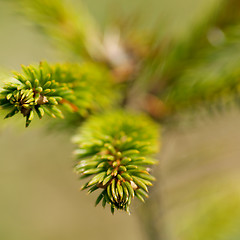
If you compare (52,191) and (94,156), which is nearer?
(94,156)

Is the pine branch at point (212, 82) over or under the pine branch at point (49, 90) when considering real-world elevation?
over

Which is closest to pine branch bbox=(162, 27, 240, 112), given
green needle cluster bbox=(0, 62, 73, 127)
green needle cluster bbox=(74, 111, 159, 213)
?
green needle cluster bbox=(74, 111, 159, 213)

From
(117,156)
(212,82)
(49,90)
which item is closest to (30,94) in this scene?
(49,90)

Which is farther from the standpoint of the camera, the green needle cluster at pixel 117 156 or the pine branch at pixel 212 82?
the pine branch at pixel 212 82

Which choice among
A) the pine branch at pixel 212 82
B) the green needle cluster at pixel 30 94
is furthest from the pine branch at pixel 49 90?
the pine branch at pixel 212 82

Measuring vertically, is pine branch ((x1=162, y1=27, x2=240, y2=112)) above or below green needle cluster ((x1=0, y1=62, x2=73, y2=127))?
above

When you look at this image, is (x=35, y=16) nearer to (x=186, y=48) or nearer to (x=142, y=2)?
(x=186, y=48)

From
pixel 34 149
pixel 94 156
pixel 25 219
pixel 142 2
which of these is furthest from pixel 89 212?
pixel 94 156

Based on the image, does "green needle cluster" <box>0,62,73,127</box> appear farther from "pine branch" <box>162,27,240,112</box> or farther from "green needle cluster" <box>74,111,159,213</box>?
"pine branch" <box>162,27,240,112</box>

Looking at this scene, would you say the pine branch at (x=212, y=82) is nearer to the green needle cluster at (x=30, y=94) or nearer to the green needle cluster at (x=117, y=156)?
the green needle cluster at (x=117, y=156)
